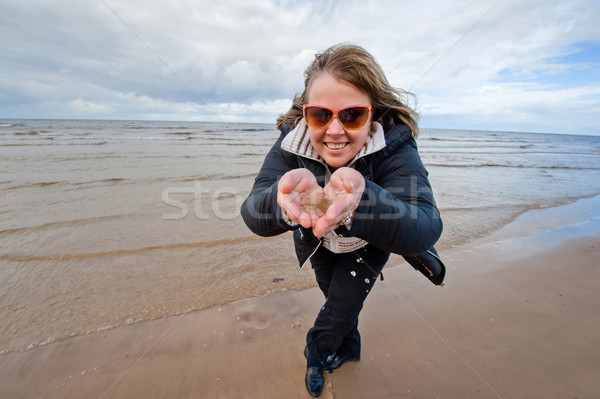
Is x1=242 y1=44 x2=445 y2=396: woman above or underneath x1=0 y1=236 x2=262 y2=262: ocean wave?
above

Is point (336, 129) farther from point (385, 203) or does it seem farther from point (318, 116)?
point (385, 203)

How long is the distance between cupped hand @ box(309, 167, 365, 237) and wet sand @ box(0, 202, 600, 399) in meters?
1.63

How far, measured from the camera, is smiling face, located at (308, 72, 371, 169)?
1.61 meters

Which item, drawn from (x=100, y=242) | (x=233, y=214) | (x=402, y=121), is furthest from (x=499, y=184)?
(x=100, y=242)

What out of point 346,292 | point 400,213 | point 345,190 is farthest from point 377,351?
point 345,190

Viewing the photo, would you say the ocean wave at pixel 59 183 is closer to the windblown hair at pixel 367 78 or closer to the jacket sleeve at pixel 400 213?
the windblown hair at pixel 367 78

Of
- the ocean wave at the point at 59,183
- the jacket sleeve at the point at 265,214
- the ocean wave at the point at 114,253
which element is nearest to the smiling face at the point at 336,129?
the jacket sleeve at the point at 265,214

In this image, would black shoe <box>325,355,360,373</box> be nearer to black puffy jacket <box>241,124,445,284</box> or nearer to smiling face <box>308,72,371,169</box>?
black puffy jacket <box>241,124,445,284</box>

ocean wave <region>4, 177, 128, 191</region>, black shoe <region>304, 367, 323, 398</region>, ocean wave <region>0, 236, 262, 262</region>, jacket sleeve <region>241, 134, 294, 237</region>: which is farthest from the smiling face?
ocean wave <region>4, 177, 128, 191</region>

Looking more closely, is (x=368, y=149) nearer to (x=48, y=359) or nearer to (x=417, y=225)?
(x=417, y=225)

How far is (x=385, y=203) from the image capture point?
1.18m

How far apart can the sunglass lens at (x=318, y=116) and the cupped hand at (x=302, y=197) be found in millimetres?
586

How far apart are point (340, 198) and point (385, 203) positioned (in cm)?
22

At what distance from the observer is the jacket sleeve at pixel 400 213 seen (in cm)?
118
